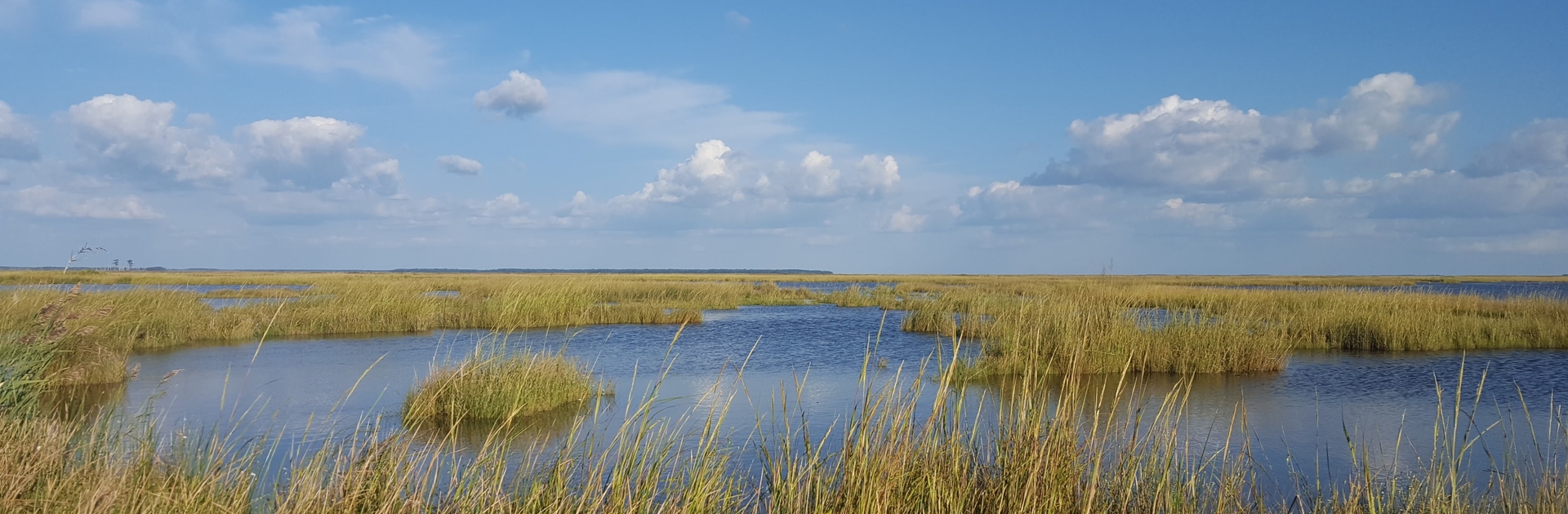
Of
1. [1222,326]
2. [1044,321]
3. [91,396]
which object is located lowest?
[91,396]

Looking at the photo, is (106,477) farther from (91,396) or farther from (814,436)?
(91,396)

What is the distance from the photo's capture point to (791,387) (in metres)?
10.2

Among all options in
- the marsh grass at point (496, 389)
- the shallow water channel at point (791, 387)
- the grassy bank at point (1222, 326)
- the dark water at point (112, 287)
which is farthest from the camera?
the dark water at point (112, 287)

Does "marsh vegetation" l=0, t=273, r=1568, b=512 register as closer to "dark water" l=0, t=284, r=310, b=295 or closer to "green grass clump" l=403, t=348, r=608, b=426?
"green grass clump" l=403, t=348, r=608, b=426

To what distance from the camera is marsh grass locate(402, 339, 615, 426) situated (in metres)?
7.98

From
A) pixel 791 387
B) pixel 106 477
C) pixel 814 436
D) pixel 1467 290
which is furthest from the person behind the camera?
pixel 1467 290

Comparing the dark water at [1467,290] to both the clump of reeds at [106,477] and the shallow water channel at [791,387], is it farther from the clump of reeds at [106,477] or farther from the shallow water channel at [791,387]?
the clump of reeds at [106,477]

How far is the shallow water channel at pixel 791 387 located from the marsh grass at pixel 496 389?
271 mm

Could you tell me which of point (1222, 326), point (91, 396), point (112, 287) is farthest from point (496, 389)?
point (112, 287)

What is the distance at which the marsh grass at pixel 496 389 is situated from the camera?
7980 millimetres

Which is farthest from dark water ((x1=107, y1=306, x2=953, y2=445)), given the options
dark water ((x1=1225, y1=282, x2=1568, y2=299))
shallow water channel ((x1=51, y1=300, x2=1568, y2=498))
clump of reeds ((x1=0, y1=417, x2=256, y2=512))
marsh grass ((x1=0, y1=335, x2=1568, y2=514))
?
dark water ((x1=1225, y1=282, x2=1568, y2=299))

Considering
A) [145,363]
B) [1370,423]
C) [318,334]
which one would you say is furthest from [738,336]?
[1370,423]

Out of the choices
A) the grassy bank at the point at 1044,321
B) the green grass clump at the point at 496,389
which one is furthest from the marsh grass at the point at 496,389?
the grassy bank at the point at 1044,321

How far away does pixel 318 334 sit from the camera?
17141 mm
